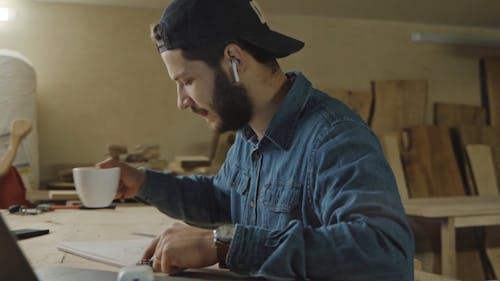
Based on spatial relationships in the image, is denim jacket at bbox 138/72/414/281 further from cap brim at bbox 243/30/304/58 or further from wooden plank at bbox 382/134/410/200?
wooden plank at bbox 382/134/410/200

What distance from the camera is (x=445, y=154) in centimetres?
417

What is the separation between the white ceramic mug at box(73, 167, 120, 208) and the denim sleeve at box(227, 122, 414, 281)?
0.43 m

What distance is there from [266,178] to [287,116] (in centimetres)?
14

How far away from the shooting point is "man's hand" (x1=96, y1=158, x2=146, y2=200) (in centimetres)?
139

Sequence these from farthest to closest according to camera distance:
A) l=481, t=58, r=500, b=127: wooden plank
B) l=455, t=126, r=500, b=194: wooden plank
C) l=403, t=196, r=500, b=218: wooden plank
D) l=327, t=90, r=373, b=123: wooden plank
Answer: l=481, t=58, r=500, b=127: wooden plank, l=455, t=126, r=500, b=194: wooden plank, l=327, t=90, r=373, b=123: wooden plank, l=403, t=196, r=500, b=218: wooden plank

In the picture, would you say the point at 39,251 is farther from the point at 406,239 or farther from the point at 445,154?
the point at 445,154

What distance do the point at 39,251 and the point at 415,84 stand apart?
352cm

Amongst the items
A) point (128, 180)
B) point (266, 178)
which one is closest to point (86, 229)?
point (128, 180)

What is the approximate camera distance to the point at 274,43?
120 centimetres

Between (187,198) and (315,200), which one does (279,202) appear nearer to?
(315,200)

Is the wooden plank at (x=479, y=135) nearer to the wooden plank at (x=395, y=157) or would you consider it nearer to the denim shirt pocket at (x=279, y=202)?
the wooden plank at (x=395, y=157)

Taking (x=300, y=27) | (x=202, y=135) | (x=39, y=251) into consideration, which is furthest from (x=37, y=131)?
(x=39, y=251)

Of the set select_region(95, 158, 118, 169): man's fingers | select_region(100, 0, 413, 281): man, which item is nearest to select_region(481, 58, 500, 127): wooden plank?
select_region(100, 0, 413, 281): man

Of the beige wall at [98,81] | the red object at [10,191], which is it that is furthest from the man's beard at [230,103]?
the beige wall at [98,81]
